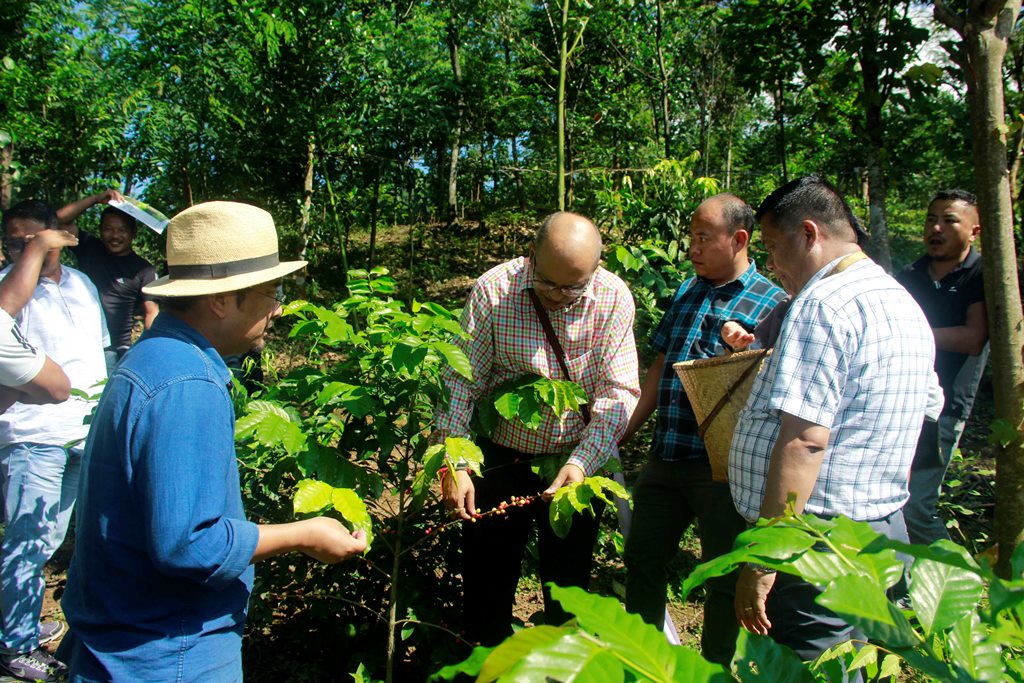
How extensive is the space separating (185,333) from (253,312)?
0.52ft

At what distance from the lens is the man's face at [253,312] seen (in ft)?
5.66

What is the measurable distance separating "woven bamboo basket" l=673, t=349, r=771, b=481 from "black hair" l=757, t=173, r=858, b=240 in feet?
1.46

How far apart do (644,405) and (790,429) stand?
1.17 meters

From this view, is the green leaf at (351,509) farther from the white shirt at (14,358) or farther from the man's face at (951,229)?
the man's face at (951,229)

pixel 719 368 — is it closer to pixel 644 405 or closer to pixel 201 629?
pixel 644 405

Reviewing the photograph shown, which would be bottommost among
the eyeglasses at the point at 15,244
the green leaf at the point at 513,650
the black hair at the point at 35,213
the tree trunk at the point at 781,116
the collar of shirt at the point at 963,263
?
the green leaf at the point at 513,650

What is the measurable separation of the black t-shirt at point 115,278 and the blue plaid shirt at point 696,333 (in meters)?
3.53

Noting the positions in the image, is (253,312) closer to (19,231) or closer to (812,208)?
(812,208)

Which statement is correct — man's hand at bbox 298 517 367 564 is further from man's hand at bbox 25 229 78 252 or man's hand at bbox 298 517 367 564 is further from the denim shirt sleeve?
man's hand at bbox 25 229 78 252

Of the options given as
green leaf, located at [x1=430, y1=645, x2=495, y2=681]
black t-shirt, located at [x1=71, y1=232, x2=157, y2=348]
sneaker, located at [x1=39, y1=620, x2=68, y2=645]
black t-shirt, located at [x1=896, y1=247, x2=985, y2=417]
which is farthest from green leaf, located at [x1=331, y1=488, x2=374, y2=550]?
black t-shirt, located at [x1=71, y1=232, x2=157, y2=348]

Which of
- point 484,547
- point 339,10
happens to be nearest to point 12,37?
point 339,10

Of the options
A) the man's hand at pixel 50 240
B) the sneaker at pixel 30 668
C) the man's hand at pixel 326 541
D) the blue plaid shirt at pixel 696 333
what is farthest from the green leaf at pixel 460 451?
the sneaker at pixel 30 668

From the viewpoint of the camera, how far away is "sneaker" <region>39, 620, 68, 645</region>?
11.7 feet

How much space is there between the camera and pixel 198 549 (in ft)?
4.97
